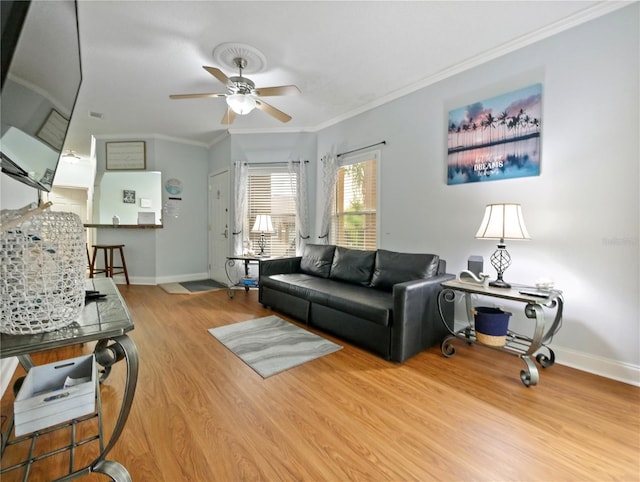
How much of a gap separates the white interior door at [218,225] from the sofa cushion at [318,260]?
1.98 m

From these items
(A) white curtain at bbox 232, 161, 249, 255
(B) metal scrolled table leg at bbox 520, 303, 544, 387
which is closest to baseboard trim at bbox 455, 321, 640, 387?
(B) metal scrolled table leg at bbox 520, 303, 544, 387

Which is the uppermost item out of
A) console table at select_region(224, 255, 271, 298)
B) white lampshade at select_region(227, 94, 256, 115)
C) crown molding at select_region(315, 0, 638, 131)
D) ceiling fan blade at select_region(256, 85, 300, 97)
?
crown molding at select_region(315, 0, 638, 131)

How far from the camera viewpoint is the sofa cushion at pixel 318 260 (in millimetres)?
3637

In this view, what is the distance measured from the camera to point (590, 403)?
5.79 feet

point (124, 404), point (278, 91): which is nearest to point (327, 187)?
point (278, 91)

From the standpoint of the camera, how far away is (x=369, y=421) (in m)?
1.59

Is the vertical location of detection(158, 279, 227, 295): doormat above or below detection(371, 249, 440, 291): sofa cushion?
below

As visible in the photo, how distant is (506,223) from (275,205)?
3.43 m

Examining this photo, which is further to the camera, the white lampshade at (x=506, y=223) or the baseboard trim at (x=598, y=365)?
the white lampshade at (x=506, y=223)

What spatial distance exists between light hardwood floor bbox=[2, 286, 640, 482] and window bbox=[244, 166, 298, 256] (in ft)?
8.45

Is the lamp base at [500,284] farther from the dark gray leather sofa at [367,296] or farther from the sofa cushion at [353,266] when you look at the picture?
the sofa cushion at [353,266]

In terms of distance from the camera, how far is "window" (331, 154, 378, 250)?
381cm

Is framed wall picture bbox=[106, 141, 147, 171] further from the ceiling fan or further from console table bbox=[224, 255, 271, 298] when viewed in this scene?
the ceiling fan

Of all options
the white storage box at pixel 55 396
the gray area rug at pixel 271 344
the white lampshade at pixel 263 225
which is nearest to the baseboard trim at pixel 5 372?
the white storage box at pixel 55 396
